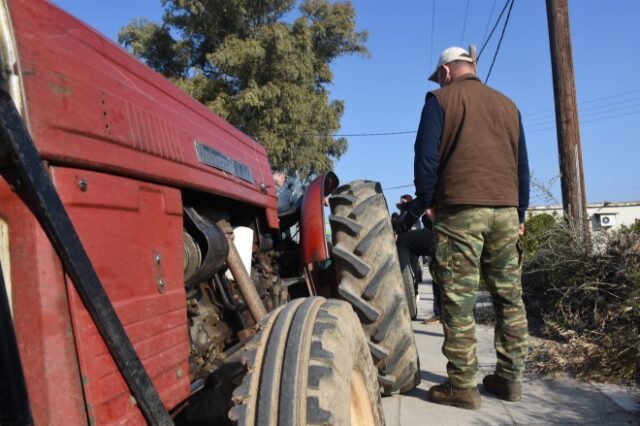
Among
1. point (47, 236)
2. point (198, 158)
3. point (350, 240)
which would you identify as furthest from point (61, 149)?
point (350, 240)

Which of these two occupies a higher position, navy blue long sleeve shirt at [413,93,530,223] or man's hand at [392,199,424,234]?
navy blue long sleeve shirt at [413,93,530,223]

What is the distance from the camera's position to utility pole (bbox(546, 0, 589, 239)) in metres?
6.04

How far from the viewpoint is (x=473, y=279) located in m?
3.11

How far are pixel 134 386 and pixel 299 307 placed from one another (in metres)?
0.71

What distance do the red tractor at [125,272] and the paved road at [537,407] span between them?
1.03 m

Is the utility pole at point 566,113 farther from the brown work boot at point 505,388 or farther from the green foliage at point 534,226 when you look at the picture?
the brown work boot at point 505,388

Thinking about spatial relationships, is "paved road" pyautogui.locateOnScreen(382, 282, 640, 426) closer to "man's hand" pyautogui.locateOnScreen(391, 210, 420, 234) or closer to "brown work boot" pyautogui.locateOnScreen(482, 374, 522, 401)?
"brown work boot" pyautogui.locateOnScreen(482, 374, 522, 401)

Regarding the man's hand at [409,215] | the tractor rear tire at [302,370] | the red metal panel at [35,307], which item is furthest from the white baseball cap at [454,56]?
the red metal panel at [35,307]

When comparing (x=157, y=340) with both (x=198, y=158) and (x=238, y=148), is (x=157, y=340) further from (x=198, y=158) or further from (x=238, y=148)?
(x=238, y=148)

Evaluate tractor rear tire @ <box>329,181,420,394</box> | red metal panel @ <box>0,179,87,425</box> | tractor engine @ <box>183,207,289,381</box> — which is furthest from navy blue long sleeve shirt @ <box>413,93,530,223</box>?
red metal panel @ <box>0,179,87,425</box>

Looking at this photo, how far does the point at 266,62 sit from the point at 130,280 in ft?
52.9

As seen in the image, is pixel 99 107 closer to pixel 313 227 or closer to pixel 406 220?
pixel 313 227

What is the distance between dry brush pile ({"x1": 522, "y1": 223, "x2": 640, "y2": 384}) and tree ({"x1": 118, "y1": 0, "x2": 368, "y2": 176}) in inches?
464

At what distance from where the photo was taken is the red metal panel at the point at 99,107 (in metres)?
1.27
